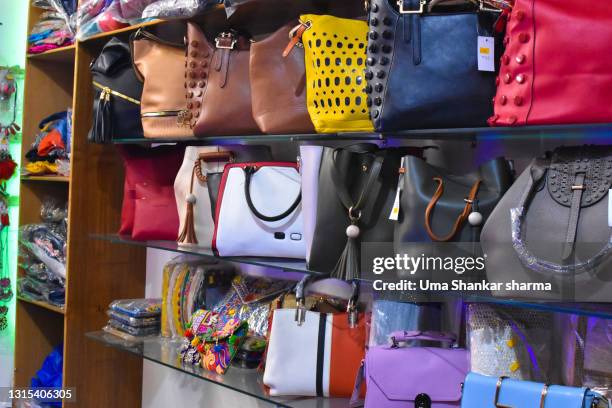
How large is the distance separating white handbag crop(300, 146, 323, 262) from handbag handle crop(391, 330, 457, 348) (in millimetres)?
359

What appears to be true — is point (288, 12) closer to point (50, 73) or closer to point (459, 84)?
point (459, 84)

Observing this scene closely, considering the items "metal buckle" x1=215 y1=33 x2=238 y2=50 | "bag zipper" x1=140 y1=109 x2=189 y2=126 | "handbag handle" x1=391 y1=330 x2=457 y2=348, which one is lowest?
"handbag handle" x1=391 y1=330 x2=457 y2=348

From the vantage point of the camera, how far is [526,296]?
5.23 feet

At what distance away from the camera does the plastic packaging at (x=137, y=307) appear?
2908 mm

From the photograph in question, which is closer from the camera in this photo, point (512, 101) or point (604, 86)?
point (604, 86)

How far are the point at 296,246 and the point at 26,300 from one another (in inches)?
72.6

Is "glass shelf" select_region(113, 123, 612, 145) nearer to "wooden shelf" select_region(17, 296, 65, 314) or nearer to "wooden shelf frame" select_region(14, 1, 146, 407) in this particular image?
"wooden shelf frame" select_region(14, 1, 146, 407)

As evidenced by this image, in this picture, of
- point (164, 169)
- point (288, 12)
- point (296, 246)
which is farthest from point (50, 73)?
point (296, 246)

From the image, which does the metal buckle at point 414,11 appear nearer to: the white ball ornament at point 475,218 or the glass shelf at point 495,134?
the glass shelf at point 495,134

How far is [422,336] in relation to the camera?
6.05ft

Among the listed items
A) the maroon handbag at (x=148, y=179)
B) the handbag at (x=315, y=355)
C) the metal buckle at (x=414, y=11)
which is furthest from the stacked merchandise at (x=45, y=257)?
the metal buckle at (x=414, y=11)

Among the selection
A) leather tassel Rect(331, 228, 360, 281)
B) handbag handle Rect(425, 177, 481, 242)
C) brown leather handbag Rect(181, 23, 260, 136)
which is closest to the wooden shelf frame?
brown leather handbag Rect(181, 23, 260, 136)

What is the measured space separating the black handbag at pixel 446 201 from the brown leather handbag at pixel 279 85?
0.48 m

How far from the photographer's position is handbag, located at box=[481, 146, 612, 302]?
4.84ft
